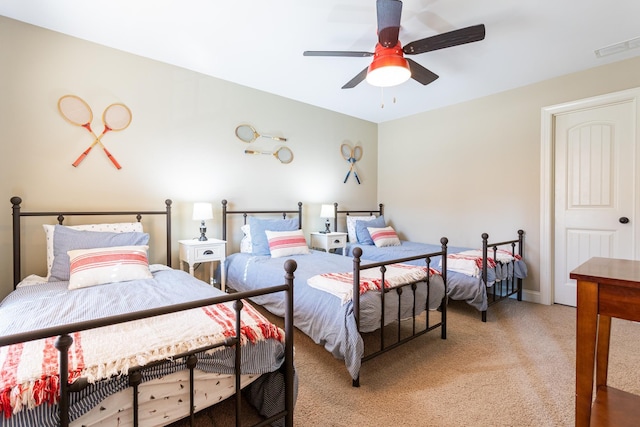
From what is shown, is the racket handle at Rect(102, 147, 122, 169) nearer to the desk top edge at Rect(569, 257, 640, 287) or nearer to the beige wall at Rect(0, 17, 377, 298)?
the beige wall at Rect(0, 17, 377, 298)

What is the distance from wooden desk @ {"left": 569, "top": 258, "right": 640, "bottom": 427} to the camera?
97 cm

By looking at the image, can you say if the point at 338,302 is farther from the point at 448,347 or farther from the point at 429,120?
the point at 429,120

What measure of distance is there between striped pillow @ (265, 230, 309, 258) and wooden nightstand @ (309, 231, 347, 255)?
659mm

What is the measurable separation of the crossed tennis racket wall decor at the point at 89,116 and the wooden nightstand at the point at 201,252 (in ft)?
3.20

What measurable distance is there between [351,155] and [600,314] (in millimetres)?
3962

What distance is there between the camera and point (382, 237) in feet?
13.1

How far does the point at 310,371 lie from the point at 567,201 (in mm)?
Answer: 3334

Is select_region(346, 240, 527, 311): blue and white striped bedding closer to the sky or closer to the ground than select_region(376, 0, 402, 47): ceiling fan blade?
closer to the ground

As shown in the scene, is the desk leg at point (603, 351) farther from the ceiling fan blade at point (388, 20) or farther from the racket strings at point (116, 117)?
the racket strings at point (116, 117)

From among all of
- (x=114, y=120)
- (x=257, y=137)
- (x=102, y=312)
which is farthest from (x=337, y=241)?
(x=102, y=312)

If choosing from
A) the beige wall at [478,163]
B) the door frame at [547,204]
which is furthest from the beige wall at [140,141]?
the door frame at [547,204]

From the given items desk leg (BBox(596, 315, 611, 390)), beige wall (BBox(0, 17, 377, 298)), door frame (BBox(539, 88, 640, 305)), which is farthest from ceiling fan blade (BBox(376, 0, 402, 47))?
door frame (BBox(539, 88, 640, 305))

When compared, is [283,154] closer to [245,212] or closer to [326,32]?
[245,212]

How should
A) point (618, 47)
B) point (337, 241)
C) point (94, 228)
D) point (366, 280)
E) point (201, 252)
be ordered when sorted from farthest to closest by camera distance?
point (337, 241) → point (201, 252) → point (618, 47) → point (94, 228) → point (366, 280)
